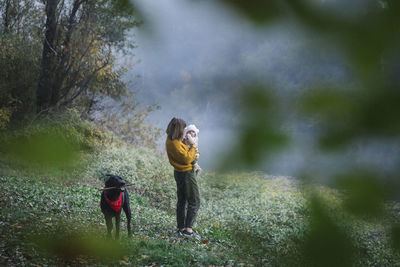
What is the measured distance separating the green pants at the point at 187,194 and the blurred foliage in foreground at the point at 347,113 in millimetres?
3432

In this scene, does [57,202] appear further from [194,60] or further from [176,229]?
[194,60]

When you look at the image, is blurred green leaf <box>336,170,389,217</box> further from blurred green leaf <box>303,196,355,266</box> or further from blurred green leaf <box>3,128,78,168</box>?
blurred green leaf <box>3,128,78,168</box>

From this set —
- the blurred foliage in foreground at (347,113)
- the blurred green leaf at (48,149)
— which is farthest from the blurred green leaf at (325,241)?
the blurred green leaf at (48,149)

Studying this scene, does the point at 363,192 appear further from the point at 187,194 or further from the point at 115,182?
the point at 187,194

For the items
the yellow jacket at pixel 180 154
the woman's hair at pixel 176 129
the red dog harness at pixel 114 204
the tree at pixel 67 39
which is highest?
the tree at pixel 67 39

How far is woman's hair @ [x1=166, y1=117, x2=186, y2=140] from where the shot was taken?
364 cm

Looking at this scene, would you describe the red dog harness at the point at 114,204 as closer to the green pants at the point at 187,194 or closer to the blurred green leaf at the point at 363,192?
the green pants at the point at 187,194

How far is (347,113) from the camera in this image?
395mm

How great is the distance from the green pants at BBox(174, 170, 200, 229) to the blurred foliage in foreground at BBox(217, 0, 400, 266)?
135 inches

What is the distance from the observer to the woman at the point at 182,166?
3.71 metres

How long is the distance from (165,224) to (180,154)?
5.55ft

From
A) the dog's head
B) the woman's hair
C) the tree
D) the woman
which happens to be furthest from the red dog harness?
the tree

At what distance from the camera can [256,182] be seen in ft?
2.36

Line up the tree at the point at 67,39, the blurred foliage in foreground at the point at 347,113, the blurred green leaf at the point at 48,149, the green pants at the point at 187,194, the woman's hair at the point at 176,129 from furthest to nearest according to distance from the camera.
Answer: the green pants at the point at 187,194 < the woman's hair at the point at 176,129 < the tree at the point at 67,39 < the blurred green leaf at the point at 48,149 < the blurred foliage in foreground at the point at 347,113
